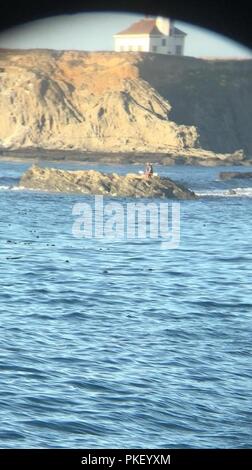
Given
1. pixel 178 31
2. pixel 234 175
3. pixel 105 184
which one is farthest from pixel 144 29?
pixel 105 184

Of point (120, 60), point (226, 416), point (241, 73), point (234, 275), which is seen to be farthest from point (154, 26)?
point (226, 416)

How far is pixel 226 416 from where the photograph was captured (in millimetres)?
13203

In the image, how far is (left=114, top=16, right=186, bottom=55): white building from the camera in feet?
358

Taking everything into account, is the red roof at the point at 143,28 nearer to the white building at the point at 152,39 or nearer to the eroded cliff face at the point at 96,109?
the white building at the point at 152,39

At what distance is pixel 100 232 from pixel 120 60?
73454 millimetres

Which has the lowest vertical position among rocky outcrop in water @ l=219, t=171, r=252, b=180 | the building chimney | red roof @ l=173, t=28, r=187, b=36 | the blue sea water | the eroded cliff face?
the blue sea water

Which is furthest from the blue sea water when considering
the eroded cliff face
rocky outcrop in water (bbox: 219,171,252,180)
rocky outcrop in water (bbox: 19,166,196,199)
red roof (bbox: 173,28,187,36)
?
red roof (bbox: 173,28,187,36)

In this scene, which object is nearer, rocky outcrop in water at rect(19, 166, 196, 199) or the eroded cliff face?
rocky outcrop in water at rect(19, 166, 196, 199)

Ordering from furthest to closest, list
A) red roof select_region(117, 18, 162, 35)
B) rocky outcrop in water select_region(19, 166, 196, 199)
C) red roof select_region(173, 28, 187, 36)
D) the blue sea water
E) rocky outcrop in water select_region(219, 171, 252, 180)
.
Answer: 1. red roof select_region(117, 18, 162, 35)
2. red roof select_region(173, 28, 187, 36)
3. rocky outcrop in water select_region(219, 171, 252, 180)
4. rocky outcrop in water select_region(19, 166, 196, 199)
5. the blue sea water

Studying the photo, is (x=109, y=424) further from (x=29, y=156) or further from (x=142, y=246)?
(x=29, y=156)

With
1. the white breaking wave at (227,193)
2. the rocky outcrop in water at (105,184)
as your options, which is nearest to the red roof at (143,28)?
the white breaking wave at (227,193)

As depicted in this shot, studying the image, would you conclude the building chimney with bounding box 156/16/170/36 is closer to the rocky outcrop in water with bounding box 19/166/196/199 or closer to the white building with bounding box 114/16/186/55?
the white building with bounding box 114/16/186/55

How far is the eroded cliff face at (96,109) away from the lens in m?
97.8

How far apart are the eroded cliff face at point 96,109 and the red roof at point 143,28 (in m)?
2.53
